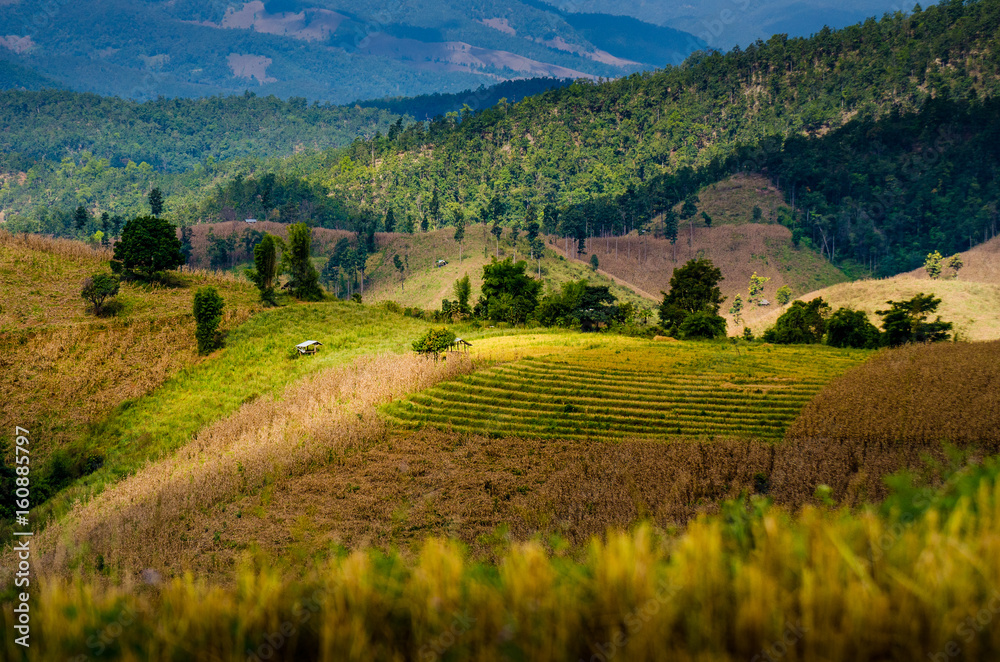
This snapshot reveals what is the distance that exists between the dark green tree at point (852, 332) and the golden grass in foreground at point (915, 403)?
1118 centimetres

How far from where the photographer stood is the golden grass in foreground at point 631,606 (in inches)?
93.4

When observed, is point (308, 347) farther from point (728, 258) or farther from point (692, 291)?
point (728, 258)

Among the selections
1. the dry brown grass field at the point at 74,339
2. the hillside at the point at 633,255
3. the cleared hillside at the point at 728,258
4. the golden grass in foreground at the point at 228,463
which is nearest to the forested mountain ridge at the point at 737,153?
the hillside at the point at 633,255

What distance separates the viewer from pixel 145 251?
157ft

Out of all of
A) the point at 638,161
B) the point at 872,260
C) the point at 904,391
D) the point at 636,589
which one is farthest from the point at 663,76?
the point at 636,589

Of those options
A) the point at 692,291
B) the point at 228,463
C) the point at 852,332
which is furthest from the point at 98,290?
the point at 852,332

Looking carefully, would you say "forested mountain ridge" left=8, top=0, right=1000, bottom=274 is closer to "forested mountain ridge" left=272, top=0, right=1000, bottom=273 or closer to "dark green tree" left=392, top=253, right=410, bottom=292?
"forested mountain ridge" left=272, top=0, right=1000, bottom=273

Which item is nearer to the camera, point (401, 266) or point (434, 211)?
point (401, 266)

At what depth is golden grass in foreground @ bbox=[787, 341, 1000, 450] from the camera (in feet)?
57.6

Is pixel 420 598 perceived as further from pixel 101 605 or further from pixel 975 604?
pixel 975 604

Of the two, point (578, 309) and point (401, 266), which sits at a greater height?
point (401, 266)

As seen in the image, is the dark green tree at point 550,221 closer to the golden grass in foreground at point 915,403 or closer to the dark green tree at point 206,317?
the dark green tree at point 206,317

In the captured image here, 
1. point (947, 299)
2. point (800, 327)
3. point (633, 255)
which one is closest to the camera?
point (800, 327)

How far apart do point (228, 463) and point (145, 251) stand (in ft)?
107
